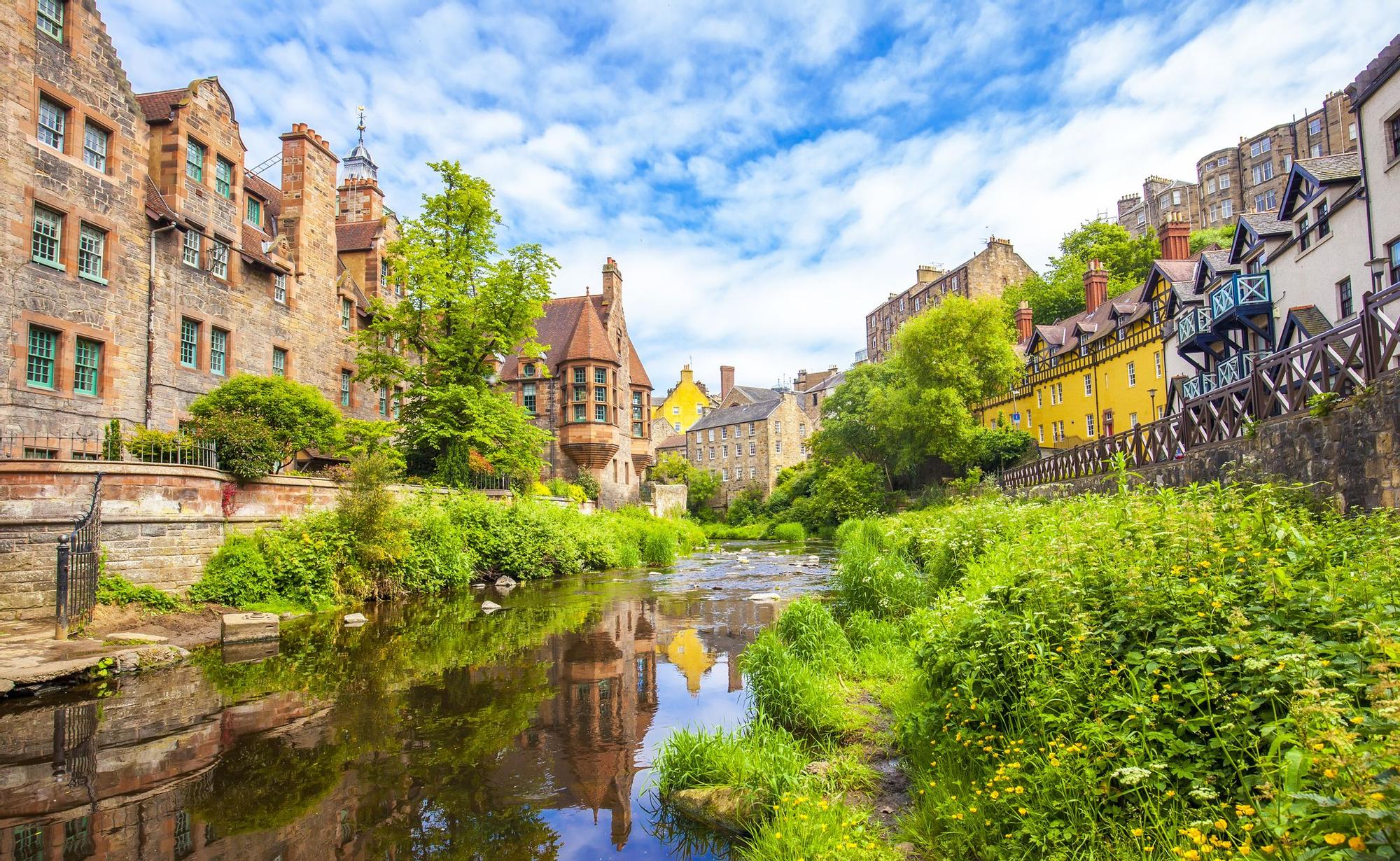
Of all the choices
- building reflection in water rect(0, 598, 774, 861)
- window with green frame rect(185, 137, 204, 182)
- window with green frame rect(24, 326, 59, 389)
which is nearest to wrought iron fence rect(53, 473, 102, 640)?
building reflection in water rect(0, 598, 774, 861)

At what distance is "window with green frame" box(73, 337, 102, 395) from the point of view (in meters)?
18.8

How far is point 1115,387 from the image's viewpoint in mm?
38500

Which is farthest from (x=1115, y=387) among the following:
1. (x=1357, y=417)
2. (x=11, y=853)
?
(x=11, y=853)

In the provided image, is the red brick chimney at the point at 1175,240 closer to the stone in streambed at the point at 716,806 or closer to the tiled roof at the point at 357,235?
the tiled roof at the point at 357,235

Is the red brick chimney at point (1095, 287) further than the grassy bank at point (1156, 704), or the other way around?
the red brick chimney at point (1095, 287)

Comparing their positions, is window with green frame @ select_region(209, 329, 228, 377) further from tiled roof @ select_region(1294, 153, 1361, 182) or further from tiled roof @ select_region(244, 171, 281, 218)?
tiled roof @ select_region(1294, 153, 1361, 182)

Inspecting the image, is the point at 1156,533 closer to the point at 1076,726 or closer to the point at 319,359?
the point at 1076,726

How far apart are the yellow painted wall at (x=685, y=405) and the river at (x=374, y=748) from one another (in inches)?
2952

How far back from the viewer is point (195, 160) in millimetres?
23312

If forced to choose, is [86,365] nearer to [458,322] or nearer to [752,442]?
[458,322]

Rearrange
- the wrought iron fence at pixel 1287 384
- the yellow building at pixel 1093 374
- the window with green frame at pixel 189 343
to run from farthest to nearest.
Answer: the yellow building at pixel 1093 374 < the window with green frame at pixel 189 343 < the wrought iron fence at pixel 1287 384

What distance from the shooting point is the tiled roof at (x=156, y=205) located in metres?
21.0

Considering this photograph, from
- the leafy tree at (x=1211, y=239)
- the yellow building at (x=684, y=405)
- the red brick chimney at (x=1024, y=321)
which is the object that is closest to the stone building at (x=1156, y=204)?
the leafy tree at (x=1211, y=239)

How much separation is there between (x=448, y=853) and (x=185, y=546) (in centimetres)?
1328
